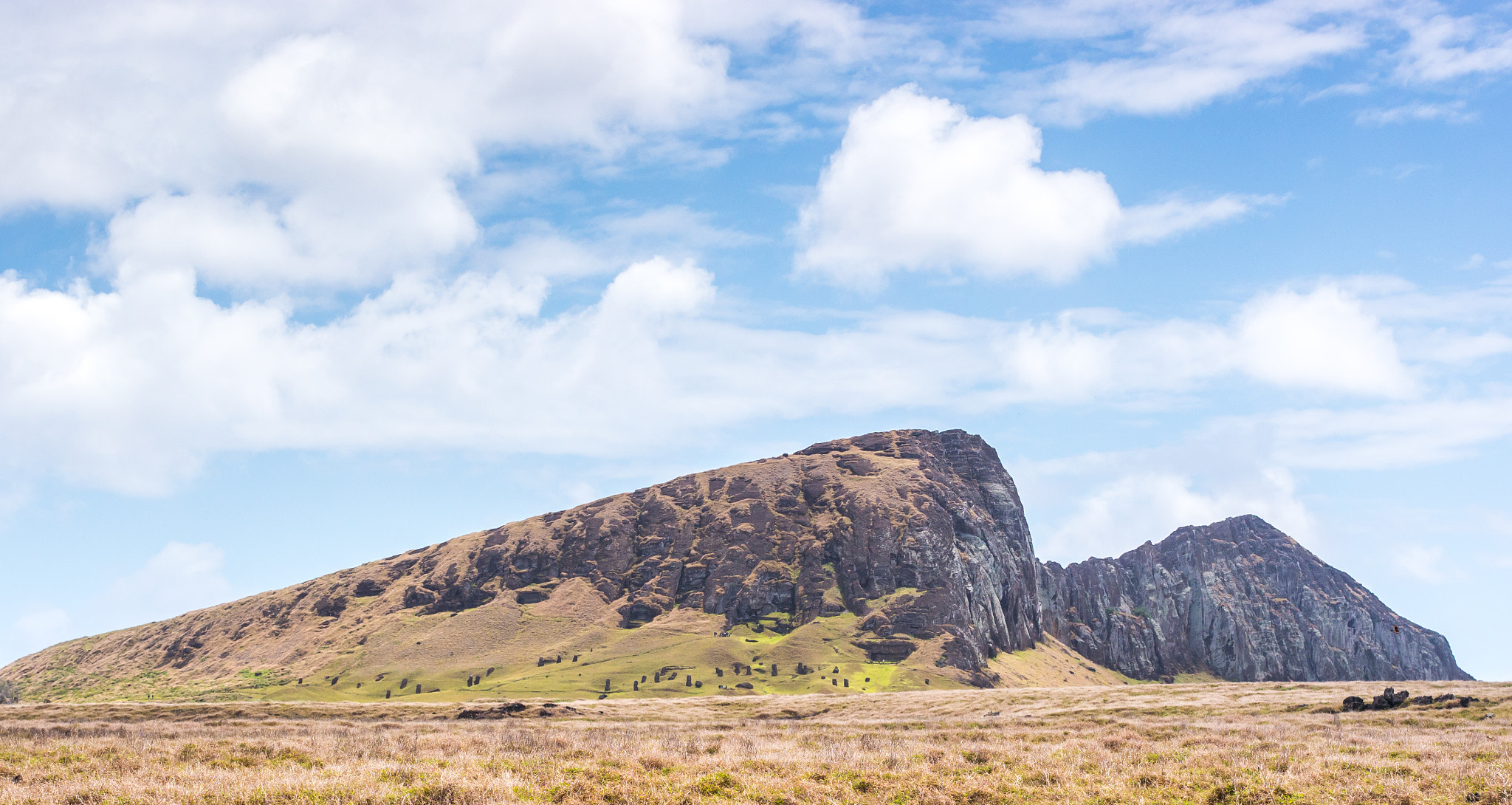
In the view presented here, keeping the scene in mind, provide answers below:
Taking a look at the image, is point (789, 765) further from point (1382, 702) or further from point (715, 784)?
point (1382, 702)

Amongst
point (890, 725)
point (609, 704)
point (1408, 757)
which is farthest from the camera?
point (609, 704)

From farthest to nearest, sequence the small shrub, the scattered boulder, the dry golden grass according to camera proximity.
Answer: the scattered boulder, the small shrub, the dry golden grass

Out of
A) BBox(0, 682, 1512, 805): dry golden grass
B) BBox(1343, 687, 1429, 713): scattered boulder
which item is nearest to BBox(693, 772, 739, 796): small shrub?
BBox(0, 682, 1512, 805): dry golden grass

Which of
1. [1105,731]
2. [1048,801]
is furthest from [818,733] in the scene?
[1048,801]

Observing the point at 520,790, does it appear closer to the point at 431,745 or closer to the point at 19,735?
the point at 431,745

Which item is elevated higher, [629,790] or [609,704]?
[629,790]

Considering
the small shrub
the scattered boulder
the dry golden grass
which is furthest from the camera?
the scattered boulder

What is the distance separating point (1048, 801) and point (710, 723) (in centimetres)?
4314

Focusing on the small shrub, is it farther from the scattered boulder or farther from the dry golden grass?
the scattered boulder

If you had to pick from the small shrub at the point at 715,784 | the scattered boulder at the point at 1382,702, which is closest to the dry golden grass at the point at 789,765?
the small shrub at the point at 715,784

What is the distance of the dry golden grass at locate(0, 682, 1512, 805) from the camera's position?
2489 cm

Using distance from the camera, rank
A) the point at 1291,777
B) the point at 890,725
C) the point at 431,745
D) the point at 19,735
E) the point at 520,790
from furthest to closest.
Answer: the point at 890,725 → the point at 19,735 → the point at 431,745 → the point at 1291,777 → the point at 520,790

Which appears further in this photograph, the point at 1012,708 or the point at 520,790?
the point at 1012,708

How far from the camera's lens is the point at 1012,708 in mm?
80875
